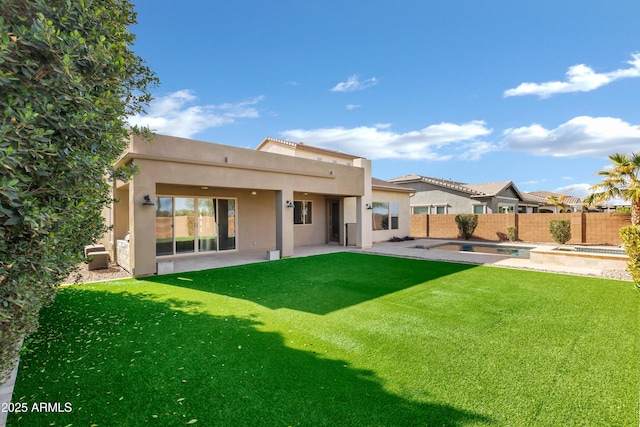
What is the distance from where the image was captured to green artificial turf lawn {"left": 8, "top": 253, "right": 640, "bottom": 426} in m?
3.27

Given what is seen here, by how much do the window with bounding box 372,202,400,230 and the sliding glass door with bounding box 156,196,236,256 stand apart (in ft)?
32.7

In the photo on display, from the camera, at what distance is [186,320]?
6.13 m

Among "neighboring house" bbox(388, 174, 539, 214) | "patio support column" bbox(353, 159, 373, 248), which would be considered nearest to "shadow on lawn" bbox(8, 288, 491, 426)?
"patio support column" bbox(353, 159, 373, 248)

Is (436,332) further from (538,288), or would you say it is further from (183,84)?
(183,84)

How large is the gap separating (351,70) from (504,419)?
1865cm

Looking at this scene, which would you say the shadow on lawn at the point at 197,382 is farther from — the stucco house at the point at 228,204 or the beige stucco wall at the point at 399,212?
the beige stucco wall at the point at 399,212

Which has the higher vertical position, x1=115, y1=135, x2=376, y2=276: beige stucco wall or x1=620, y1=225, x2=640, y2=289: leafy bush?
x1=115, y1=135, x2=376, y2=276: beige stucco wall

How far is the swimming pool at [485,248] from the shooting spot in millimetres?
16594

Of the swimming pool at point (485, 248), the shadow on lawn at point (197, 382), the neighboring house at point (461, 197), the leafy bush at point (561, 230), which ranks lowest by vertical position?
the shadow on lawn at point (197, 382)

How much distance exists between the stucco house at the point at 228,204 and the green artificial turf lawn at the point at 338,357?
3.72m

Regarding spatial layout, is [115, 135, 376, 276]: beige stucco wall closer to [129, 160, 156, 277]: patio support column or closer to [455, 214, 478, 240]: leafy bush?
[129, 160, 156, 277]: patio support column

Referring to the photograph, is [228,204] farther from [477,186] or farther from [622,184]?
[477,186]

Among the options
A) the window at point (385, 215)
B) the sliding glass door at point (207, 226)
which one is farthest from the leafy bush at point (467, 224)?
the sliding glass door at point (207, 226)

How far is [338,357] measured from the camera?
178 inches
